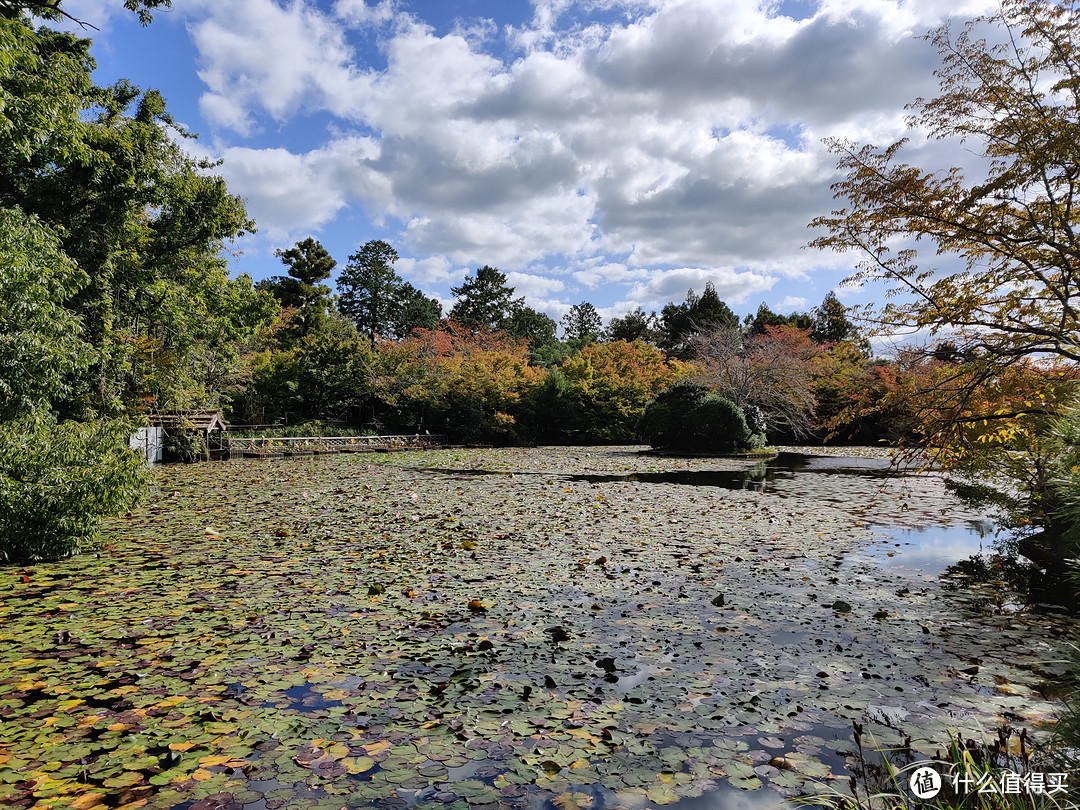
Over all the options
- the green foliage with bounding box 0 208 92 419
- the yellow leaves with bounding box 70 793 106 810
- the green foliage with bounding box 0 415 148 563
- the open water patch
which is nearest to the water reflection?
the open water patch

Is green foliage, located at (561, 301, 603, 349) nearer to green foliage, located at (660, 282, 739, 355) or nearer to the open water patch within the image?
green foliage, located at (660, 282, 739, 355)

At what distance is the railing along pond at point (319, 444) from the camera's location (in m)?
19.8

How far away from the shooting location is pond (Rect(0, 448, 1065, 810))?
91.9 inches

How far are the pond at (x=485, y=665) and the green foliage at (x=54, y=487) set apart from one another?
0.39 metres

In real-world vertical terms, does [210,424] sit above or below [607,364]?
below

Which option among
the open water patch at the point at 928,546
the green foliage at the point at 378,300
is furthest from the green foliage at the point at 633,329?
the open water patch at the point at 928,546

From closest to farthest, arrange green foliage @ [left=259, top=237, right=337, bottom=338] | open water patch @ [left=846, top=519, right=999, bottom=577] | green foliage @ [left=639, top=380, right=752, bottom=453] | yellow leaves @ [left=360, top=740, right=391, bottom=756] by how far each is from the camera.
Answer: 1. yellow leaves @ [left=360, top=740, right=391, bottom=756]
2. open water patch @ [left=846, top=519, right=999, bottom=577]
3. green foliage @ [left=639, top=380, right=752, bottom=453]
4. green foliage @ [left=259, top=237, right=337, bottom=338]

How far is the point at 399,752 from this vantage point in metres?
2.49

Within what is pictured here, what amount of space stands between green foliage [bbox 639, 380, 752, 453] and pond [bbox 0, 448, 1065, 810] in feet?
43.0

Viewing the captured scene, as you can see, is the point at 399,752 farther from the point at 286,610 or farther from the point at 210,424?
the point at 210,424

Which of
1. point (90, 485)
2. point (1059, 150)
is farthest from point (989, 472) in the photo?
point (90, 485)

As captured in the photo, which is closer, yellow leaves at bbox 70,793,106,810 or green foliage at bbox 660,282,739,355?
yellow leaves at bbox 70,793,106,810

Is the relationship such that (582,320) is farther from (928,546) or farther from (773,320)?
(928,546)

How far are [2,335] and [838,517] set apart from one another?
37.6 feet
